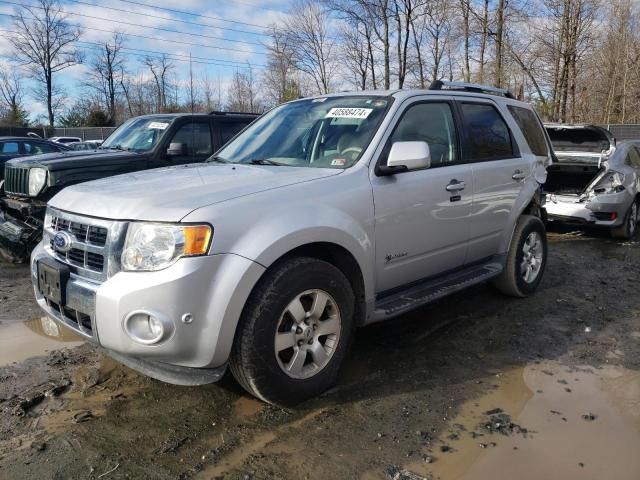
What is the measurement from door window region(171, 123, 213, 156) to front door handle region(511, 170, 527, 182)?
438 cm

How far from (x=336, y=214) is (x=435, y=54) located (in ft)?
112

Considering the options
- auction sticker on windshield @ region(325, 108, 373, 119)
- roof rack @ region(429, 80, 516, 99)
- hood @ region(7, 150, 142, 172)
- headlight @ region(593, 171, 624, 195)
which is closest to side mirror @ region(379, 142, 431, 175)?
auction sticker on windshield @ region(325, 108, 373, 119)

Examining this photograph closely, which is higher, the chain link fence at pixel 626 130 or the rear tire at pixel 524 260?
the chain link fence at pixel 626 130

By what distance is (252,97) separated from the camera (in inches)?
2114

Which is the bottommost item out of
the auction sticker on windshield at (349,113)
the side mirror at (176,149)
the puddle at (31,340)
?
the puddle at (31,340)

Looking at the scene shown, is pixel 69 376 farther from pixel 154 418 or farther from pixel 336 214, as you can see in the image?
pixel 336 214

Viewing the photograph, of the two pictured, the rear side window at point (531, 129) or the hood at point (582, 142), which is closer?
the rear side window at point (531, 129)

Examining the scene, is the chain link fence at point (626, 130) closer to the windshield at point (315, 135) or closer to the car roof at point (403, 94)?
the car roof at point (403, 94)

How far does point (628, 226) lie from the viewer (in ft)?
26.0

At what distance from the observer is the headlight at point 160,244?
264 cm

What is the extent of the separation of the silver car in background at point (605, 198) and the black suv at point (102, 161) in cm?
489

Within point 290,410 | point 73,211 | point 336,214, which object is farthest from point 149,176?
point 290,410

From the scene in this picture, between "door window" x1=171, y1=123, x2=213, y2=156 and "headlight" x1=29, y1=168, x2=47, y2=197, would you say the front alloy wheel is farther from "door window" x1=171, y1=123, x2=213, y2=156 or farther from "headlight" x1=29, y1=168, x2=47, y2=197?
"door window" x1=171, y1=123, x2=213, y2=156

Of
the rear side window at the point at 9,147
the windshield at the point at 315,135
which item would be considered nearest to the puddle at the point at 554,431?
the windshield at the point at 315,135
